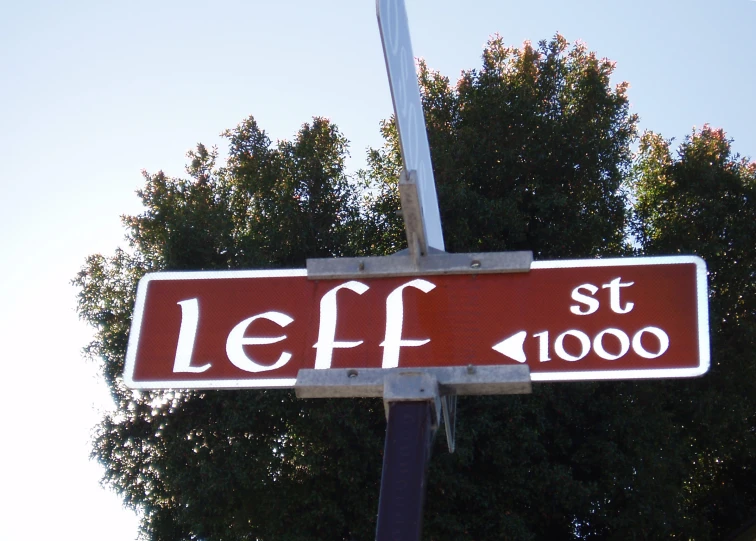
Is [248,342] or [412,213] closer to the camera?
[412,213]

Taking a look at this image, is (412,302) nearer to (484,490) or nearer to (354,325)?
(354,325)

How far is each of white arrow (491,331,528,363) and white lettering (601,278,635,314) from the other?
25 centimetres

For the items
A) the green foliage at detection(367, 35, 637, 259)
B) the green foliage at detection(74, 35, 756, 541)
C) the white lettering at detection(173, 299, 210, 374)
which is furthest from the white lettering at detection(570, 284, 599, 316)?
the green foliage at detection(367, 35, 637, 259)

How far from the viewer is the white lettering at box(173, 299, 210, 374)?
2.24 m

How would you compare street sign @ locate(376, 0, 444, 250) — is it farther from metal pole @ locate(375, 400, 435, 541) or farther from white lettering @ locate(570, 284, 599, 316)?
metal pole @ locate(375, 400, 435, 541)

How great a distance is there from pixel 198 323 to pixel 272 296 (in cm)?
22

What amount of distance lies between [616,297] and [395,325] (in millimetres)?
591

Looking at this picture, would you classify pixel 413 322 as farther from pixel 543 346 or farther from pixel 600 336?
pixel 600 336

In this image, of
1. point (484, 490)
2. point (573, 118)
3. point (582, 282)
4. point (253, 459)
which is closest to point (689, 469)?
point (484, 490)

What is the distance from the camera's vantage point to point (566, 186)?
643 inches

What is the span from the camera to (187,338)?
230 cm

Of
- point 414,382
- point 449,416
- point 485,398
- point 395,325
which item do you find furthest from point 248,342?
point 485,398

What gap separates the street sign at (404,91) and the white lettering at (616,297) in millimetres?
512

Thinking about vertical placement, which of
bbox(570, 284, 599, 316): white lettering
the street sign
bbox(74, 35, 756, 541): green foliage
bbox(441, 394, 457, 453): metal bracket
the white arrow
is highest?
bbox(74, 35, 756, 541): green foliage
